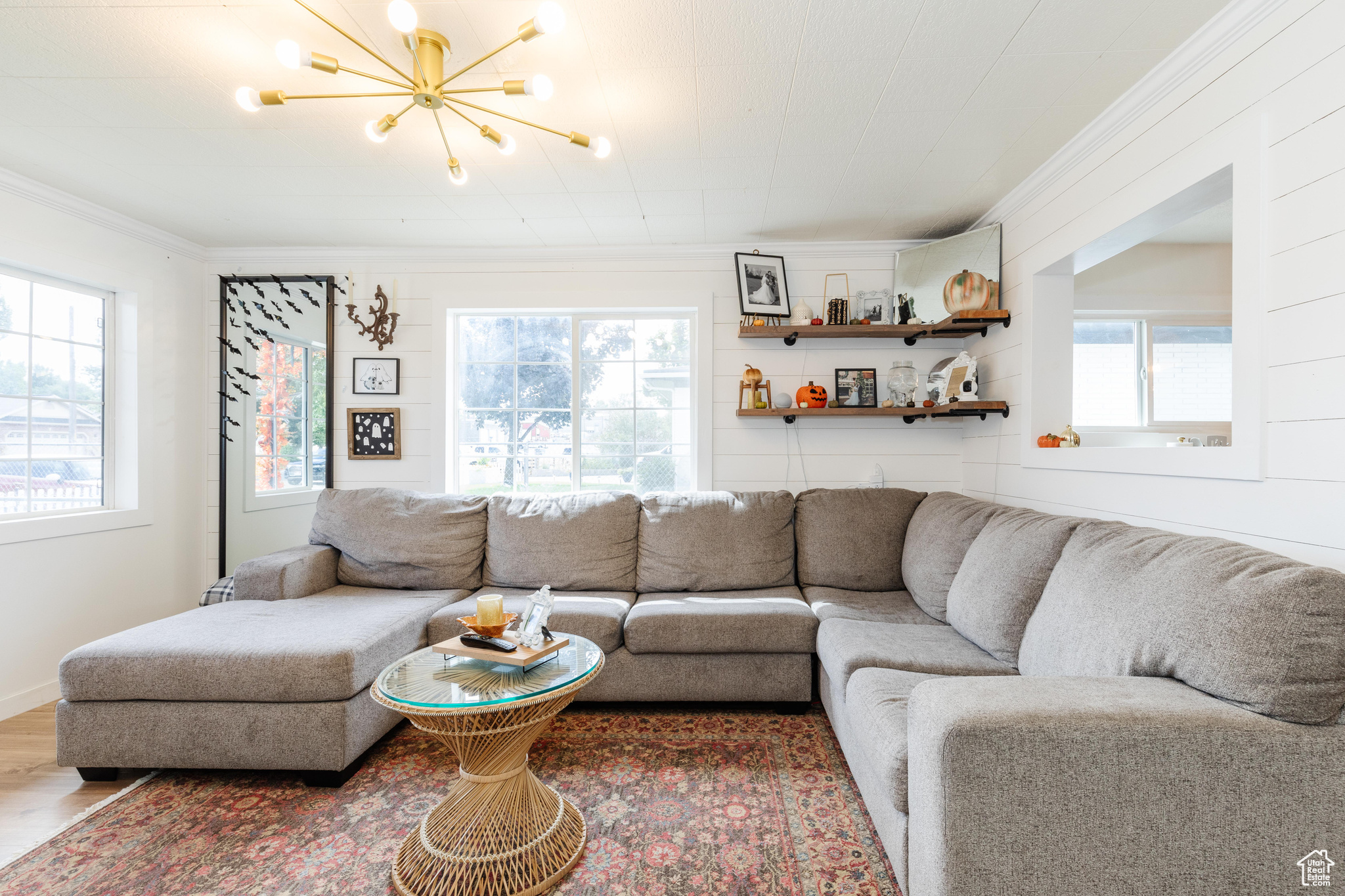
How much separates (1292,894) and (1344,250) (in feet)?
4.52

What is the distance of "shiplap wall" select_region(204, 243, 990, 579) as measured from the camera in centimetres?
367

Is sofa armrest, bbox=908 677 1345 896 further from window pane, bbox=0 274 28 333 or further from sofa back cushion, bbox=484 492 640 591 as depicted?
window pane, bbox=0 274 28 333

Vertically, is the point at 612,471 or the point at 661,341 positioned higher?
the point at 661,341

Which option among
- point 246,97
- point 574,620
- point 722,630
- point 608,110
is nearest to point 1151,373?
point 722,630

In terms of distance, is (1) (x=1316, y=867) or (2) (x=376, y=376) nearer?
(1) (x=1316, y=867)

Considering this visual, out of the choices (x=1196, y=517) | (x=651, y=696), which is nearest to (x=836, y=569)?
(x=651, y=696)

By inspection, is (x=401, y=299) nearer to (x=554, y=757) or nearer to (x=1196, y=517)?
(x=554, y=757)

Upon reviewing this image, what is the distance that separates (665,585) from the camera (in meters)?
3.17

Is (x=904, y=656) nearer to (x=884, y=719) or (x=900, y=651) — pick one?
(x=900, y=651)

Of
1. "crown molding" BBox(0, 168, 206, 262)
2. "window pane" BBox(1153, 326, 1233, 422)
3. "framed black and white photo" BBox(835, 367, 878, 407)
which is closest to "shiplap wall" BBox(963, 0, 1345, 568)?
"framed black and white photo" BBox(835, 367, 878, 407)

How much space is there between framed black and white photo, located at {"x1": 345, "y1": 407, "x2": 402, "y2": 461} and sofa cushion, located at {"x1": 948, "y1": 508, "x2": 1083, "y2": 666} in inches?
123

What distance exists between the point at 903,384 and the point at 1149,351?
5.71ft

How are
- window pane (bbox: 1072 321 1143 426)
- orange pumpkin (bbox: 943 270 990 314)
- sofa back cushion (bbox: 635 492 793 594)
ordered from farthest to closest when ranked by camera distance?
window pane (bbox: 1072 321 1143 426), sofa back cushion (bbox: 635 492 793 594), orange pumpkin (bbox: 943 270 990 314)

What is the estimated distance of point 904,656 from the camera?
2.06 meters
